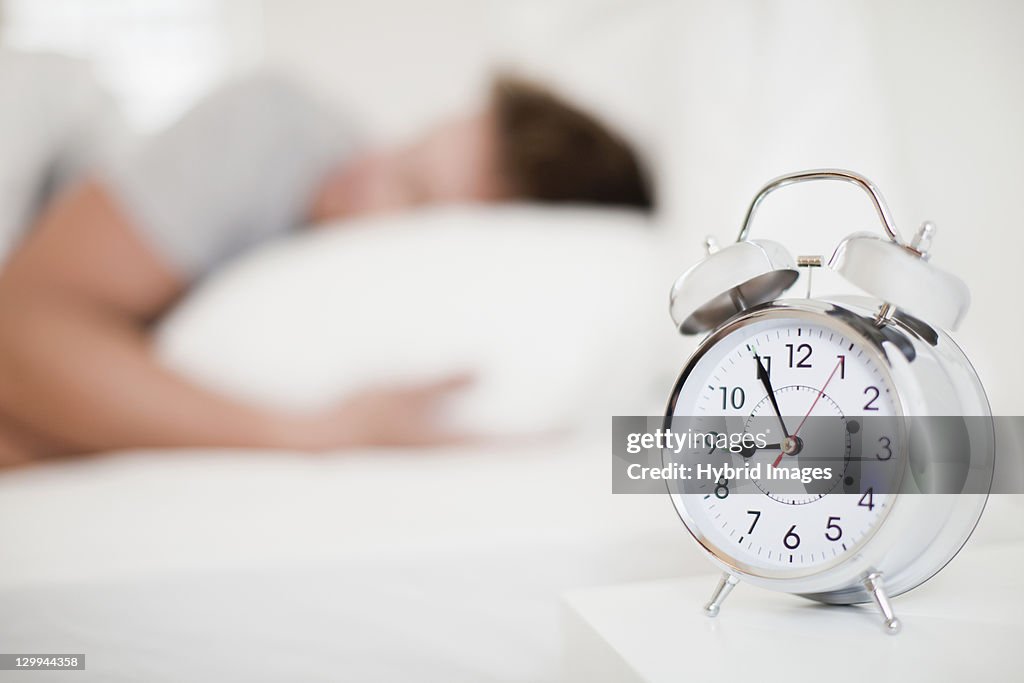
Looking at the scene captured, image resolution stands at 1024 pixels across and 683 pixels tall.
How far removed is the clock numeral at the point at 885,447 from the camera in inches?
21.3

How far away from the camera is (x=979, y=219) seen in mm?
1007

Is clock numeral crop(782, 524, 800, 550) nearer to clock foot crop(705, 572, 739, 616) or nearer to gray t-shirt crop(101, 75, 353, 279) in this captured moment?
clock foot crop(705, 572, 739, 616)

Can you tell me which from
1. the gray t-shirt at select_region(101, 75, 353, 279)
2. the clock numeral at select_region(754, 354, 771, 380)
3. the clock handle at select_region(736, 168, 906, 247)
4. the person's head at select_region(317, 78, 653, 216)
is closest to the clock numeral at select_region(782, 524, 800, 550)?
the clock numeral at select_region(754, 354, 771, 380)

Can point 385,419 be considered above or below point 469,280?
below

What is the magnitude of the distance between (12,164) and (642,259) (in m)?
1.01

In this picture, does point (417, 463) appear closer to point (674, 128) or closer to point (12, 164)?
point (674, 128)

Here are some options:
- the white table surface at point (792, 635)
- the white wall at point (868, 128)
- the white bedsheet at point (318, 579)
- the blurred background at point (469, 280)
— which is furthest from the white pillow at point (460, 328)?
the white table surface at point (792, 635)

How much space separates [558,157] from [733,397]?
35.2 inches

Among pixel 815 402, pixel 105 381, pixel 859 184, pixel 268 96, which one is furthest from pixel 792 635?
pixel 268 96

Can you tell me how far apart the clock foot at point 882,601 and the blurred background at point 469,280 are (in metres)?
0.27

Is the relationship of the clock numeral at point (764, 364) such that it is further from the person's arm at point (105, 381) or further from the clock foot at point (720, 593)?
the person's arm at point (105, 381)

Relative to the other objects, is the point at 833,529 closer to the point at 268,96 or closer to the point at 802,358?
the point at 802,358

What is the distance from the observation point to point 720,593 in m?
0.60

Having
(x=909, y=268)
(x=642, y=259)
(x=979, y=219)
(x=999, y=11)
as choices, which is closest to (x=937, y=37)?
(x=999, y=11)
